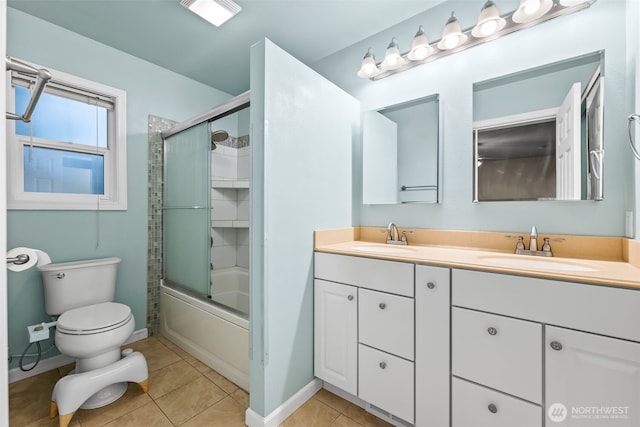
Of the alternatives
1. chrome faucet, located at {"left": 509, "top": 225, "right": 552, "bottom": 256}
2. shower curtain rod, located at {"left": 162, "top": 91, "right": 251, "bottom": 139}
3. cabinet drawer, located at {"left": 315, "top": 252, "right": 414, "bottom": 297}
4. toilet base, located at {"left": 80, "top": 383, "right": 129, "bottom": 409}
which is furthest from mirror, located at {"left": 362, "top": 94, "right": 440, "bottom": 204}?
toilet base, located at {"left": 80, "top": 383, "right": 129, "bottom": 409}

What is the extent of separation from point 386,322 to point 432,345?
226 mm

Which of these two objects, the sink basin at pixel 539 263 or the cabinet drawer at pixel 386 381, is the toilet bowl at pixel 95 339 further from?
the sink basin at pixel 539 263

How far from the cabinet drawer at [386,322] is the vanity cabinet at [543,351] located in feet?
0.67

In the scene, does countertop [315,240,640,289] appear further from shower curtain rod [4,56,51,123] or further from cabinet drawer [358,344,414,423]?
shower curtain rod [4,56,51,123]

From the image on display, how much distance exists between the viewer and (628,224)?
124 cm

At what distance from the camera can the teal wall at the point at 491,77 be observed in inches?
50.2

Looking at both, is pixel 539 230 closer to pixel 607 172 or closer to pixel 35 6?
pixel 607 172

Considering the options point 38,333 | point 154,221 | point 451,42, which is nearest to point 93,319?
point 38,333

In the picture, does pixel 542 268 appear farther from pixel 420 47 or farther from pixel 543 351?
pixel 420 47

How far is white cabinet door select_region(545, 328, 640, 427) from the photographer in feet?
2.83

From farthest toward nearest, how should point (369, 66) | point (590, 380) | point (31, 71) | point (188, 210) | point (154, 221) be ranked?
point (154, 221) → point (188, 210) → point (369, 66) → point (590, 380) → point (31, 71)

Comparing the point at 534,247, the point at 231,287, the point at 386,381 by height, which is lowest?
the point at 386,381

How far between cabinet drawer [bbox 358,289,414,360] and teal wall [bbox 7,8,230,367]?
1.98m

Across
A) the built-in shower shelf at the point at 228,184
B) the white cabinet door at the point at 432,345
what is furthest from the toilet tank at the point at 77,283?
the white cabinet door at the point at 432,345
